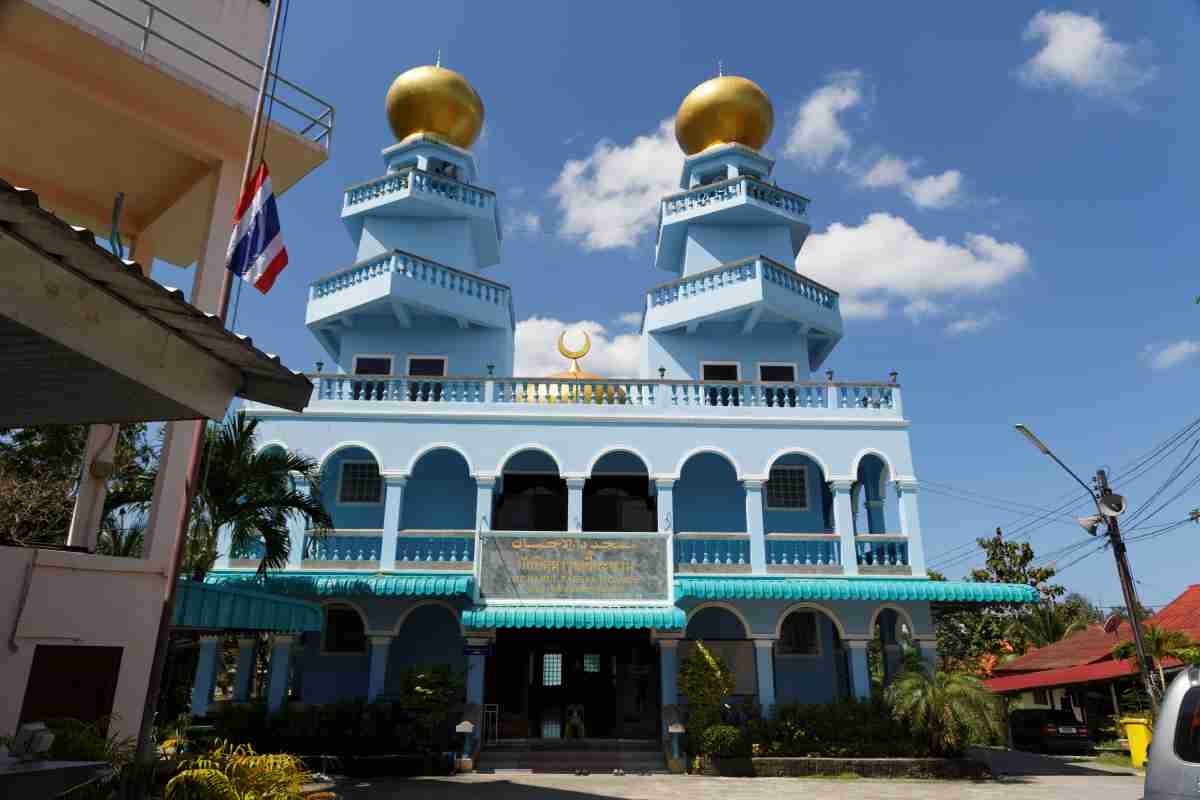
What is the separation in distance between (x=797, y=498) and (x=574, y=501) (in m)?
5.75

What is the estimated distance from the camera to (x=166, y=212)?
1234 centimetres

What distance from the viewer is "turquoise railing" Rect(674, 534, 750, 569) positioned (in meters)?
17.3

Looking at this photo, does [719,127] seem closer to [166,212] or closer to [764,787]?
[166,212]

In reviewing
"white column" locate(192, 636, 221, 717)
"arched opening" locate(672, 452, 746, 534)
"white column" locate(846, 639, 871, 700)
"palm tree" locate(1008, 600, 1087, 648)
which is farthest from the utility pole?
"palm tree" locate(1008, 600, 1087, 648)

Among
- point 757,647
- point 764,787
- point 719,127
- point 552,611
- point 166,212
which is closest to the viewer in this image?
point 166,212

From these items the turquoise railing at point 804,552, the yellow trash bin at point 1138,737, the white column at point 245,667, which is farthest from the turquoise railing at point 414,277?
the yellow trash bin at point 1138,737

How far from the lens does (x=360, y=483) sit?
19.0 meters

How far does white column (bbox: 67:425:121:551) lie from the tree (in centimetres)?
3402

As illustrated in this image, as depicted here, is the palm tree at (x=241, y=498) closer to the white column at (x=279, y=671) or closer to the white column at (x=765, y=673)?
the white column at (x=279, y=671)

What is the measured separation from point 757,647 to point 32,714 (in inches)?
495

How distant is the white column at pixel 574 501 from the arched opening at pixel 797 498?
462 cm

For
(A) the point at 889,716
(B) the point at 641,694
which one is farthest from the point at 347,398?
(A) the point at 889,716

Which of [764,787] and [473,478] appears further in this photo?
[473,478]

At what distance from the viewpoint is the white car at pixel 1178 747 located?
5.76m
